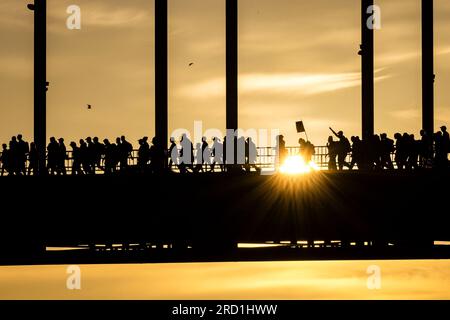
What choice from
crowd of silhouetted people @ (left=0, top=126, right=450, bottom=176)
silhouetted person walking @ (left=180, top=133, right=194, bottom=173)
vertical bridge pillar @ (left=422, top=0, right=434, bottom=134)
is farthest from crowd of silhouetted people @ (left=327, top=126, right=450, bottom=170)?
silhouetted person walking @ (left=180, top=133, right=194, bottom=173)

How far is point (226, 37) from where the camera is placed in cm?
4219

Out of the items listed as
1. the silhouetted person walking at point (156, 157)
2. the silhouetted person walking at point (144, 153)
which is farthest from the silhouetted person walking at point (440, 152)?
the silhouetted person walking at point (144, 153)

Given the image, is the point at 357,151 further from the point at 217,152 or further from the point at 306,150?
the point at 217,152

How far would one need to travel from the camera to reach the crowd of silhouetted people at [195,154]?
128 feet

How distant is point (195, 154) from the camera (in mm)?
42719

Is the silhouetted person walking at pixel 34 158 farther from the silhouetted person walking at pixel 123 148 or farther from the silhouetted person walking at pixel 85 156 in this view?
the silhouetted person walking at pixel 123 148

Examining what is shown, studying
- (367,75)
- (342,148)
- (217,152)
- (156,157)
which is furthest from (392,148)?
(156,157)

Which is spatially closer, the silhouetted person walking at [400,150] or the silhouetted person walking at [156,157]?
the silhouetted person walking at [156,157]

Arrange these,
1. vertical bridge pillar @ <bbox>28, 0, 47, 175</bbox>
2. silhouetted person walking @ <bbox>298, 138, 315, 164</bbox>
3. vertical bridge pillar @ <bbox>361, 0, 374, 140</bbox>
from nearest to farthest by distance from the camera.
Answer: silhouetted person walking @ <bbox>298, 138, 315, 164</bbox> < vertical bridge pillar @ <bbox>28, 0, 47, 175</bbox> < vertical bridge pillar @ <bbox>361, 0, 374, 140</bbox>

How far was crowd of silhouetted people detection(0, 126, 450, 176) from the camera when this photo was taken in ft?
128


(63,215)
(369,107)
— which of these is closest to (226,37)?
(369,107)

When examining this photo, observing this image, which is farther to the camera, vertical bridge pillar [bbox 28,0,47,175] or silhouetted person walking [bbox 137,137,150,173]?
vertical bridge pillar [bbox 28,0,47,175]

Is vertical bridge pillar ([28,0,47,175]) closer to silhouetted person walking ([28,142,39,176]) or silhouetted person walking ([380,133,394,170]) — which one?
silhouetted person walking ([28,142,39,176])
